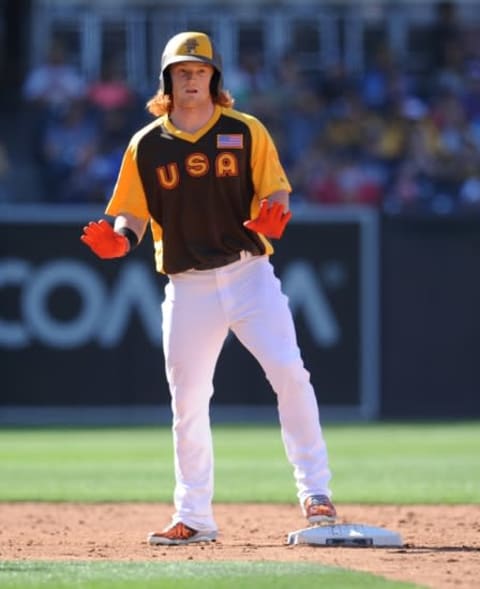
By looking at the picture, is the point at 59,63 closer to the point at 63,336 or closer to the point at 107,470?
the point at 63,336

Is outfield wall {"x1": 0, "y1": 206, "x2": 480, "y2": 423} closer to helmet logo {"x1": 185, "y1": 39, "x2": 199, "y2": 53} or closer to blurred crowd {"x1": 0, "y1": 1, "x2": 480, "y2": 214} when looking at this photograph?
blurred crowd {"x1": 0, "y1": 1, "x2": 480, "y2": 214}

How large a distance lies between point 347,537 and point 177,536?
0.76m

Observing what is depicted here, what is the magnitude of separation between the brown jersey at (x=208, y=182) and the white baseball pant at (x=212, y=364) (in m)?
0.09

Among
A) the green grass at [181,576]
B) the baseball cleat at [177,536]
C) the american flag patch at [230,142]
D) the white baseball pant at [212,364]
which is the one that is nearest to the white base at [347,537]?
the white baseball pant at [212,364]

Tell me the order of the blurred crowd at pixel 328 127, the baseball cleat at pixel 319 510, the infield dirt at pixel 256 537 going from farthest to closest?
the blurred crowd at pixel 328 127 < the baseball cleat at pixel 319 510 < the infield dirt at pixel 256 537

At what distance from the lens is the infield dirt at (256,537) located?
6.31m

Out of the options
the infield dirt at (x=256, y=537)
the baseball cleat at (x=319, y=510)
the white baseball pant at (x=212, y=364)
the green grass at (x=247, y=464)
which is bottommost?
the green grass at (x=247, y=464)

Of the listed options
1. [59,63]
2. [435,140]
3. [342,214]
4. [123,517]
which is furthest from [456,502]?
[59,63]

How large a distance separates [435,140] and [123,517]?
415 inches

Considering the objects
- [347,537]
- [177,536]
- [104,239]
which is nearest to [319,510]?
[347,537]

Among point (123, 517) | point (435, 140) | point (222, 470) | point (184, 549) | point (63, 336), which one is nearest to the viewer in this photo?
point (184, 549)

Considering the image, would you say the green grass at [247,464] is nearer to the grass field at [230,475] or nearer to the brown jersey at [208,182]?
the grass field at [230,475]

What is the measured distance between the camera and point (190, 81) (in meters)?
7.02

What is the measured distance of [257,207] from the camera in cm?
724
